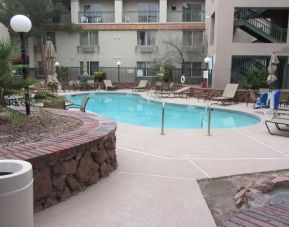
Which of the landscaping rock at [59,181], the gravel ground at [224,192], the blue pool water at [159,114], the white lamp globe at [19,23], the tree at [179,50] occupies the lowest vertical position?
the blue pool water at [159,114]

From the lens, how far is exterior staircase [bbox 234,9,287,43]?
788 inches

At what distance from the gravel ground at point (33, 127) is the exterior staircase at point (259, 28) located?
56.1ft

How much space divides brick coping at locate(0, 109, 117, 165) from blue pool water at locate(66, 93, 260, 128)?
6771 mm

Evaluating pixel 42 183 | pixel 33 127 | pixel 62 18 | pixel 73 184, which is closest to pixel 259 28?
pixel 62 18

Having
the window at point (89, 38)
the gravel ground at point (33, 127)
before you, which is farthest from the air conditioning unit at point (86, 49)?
the gravel ground at point (33, 127)

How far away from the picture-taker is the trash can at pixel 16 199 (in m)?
2.24

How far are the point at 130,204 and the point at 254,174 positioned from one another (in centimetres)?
222

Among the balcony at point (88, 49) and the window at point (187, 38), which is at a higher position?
the window at point (187, 38)

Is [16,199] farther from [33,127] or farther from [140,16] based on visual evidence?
[140,16]

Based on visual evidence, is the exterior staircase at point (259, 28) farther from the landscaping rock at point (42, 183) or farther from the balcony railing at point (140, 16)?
the landscaping rock at point (42, 183)

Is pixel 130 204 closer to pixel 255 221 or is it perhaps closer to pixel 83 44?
pixel 255 221

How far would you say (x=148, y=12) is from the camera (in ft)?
94.1

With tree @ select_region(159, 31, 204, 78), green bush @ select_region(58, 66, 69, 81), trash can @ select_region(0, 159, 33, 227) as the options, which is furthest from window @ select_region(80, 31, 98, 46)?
trash can @ select_region(0, 159, 33, 227)

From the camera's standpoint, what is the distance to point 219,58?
19188mm
